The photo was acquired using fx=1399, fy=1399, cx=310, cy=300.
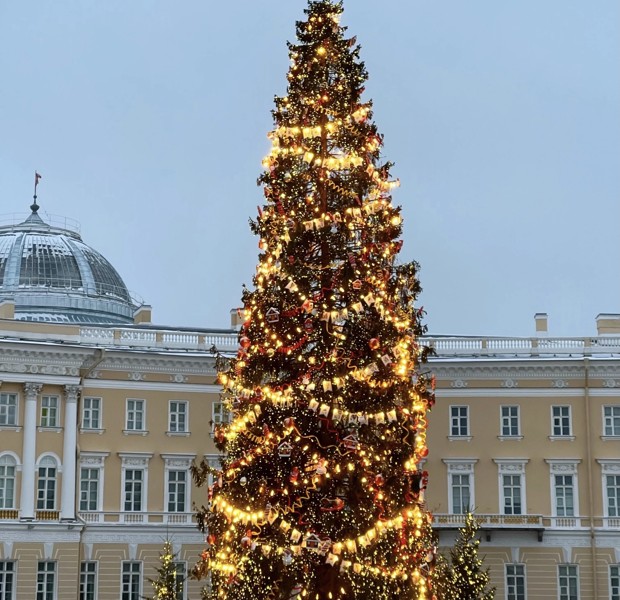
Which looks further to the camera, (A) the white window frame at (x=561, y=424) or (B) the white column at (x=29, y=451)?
(A) the white window frame at (x=561, y=424)

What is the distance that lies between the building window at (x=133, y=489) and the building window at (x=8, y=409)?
4670 millimetres

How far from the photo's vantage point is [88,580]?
5062 cm

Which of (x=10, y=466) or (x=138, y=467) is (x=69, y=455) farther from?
(x=138, y=467)

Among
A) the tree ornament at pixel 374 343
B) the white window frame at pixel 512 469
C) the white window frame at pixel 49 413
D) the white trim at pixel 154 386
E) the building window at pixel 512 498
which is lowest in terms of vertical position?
the tree ornament at pixel 374 343

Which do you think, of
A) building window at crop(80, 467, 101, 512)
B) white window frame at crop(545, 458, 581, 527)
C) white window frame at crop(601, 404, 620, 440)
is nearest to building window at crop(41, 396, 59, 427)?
building window at crop(80, 467, 101, 512)

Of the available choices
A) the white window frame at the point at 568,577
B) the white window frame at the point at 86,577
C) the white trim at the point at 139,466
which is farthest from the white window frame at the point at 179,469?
the white window frame at the point at 568,577

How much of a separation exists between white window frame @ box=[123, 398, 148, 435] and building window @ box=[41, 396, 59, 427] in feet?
8.94

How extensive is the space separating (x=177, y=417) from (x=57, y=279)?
13058 mm

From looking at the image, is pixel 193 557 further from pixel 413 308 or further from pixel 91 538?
pixel 413 308

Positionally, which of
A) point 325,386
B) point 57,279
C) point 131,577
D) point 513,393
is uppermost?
point 57,279

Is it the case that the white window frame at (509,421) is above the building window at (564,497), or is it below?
above

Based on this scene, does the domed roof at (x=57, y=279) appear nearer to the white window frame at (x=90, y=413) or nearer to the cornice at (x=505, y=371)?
the white window frame at (x=90, y=413)

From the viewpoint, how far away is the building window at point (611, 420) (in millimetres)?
52969

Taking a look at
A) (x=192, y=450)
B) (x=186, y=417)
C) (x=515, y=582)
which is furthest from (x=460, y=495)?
(x=186, y=417)
